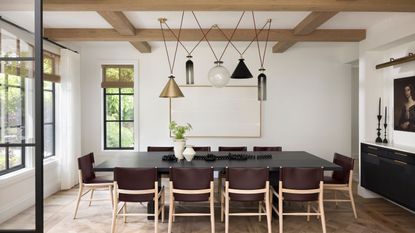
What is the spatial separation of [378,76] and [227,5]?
3459 mm

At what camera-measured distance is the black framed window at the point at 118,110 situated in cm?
677

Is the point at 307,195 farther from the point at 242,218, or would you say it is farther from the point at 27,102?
the point at 27,102

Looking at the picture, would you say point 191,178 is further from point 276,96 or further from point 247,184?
point 276,96

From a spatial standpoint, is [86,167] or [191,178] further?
[86,167]

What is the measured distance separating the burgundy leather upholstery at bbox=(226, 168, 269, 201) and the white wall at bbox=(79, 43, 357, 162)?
3084 mm

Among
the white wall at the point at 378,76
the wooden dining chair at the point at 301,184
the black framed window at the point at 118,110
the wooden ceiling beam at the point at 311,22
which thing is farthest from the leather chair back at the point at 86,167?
the white wall at the point at 378,76

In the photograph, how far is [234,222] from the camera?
421cm

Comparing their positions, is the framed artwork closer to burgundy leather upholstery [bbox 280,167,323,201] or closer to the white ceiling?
the white ceiling

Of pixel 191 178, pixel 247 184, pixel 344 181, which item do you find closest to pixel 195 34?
pixel 191 178

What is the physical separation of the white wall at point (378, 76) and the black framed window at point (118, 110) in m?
4.65

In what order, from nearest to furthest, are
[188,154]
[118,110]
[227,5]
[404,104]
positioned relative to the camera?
[227,5], [188,154], [404,104], [118,110]

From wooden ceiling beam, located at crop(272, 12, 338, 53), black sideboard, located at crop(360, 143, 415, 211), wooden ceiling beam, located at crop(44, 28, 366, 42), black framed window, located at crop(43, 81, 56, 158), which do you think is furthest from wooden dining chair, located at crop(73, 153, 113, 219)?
black sideboard, located at crop(360, 143, 415, 211)

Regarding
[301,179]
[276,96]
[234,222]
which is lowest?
[234,222]

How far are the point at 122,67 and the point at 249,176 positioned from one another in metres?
4.31
